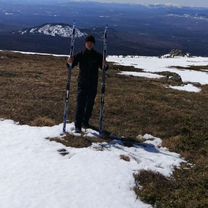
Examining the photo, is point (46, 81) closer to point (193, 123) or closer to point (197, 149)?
point (193, 123)

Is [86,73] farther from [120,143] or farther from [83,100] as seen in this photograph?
[120,143]

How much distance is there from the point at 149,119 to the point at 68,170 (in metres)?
8.93

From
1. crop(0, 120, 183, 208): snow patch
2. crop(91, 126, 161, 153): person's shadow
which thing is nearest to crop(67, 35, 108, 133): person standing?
crop(91, 126, 161, 153): person's shadow

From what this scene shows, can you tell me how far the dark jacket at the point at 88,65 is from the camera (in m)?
18.6

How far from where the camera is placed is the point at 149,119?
75.8ft

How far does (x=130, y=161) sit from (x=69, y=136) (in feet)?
10.4

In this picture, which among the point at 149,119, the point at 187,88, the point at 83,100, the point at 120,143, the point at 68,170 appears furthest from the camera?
the point at 187,88

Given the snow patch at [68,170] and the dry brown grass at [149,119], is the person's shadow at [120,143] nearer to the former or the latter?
the snow patch at [68,170]

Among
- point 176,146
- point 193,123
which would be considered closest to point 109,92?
point 193,123

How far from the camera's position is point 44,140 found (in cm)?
1794

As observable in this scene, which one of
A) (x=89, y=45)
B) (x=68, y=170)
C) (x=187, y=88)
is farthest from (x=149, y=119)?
(x=187, y=88)

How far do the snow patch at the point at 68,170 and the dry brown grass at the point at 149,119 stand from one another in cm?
59

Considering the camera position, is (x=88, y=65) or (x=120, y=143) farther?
(x=88, y=65)

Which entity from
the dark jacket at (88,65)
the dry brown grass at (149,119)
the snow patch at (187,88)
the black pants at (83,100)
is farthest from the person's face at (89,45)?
the snow patch at (187,88)
